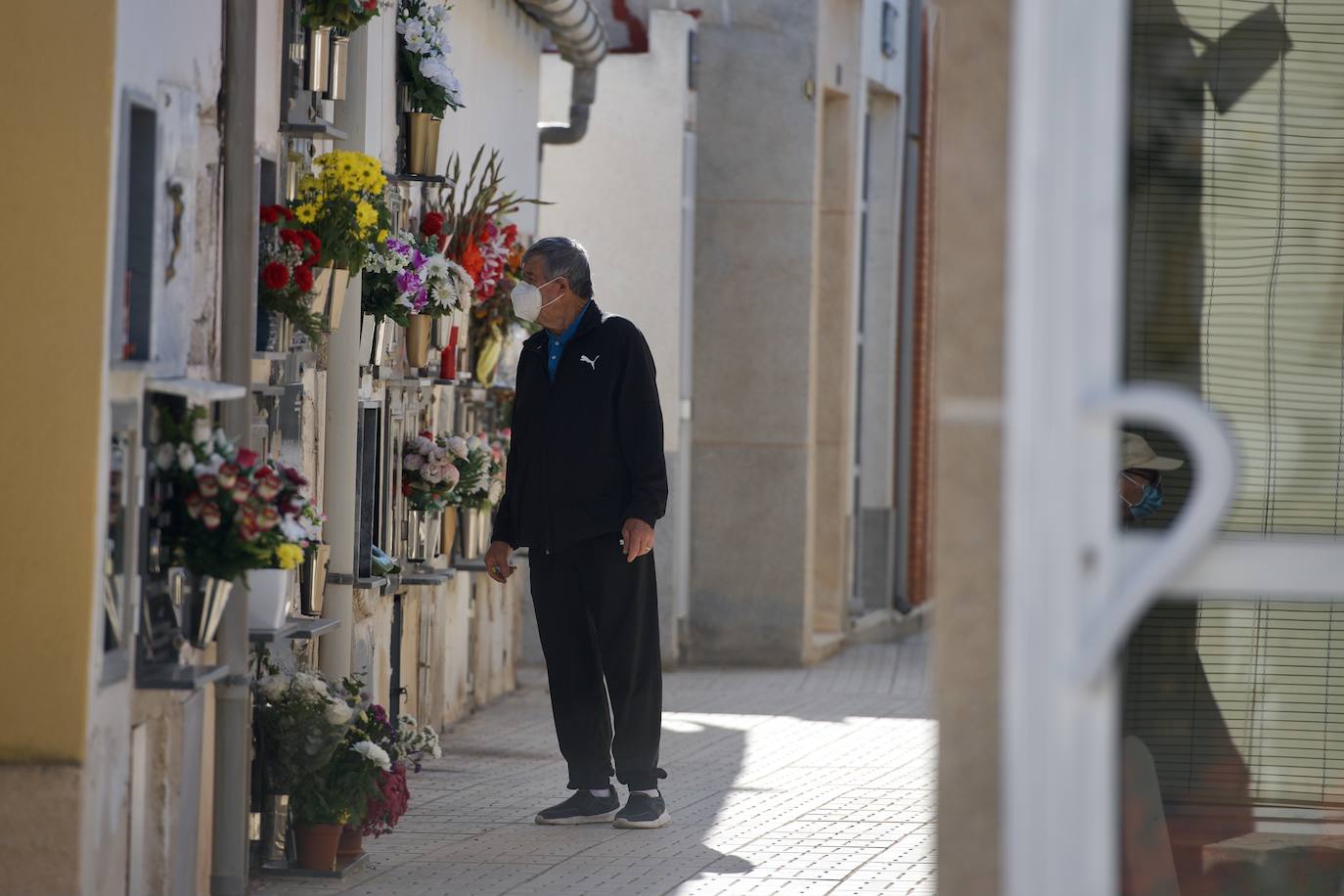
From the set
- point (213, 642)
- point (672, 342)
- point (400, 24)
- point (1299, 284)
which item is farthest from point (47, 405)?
Answer: point (672, 342)

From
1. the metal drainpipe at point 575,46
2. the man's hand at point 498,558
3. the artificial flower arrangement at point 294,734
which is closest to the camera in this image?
the artificial flower arrangement at point 294,734

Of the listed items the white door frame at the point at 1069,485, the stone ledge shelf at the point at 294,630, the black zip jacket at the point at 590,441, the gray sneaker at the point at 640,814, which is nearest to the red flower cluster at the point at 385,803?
the stone ledge shelf at the point at 294,630

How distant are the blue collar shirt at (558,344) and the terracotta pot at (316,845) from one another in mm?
2000

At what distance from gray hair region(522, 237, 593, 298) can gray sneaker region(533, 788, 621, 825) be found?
178 centimetres

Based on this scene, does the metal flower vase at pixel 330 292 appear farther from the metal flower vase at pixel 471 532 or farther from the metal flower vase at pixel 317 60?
the metal flower vase at pixel 471 532

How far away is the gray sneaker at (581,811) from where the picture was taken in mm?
7629

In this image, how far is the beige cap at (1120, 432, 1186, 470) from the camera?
18.5 ft

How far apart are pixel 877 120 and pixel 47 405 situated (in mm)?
11644

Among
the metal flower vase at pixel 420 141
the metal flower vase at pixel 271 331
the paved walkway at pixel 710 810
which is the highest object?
the metal flower vase at pixel 420 141

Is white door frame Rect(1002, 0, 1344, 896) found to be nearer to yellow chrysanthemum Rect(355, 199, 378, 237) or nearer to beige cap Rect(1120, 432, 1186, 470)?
beige cap Rect(1120, 432, 1186, 470)

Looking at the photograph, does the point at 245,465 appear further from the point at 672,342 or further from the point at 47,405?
the point at 672,342

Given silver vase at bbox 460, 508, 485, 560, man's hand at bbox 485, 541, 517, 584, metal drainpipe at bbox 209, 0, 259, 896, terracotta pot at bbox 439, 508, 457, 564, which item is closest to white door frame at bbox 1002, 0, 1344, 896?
metal drainpipe at bbox 209, 0, 259, 896

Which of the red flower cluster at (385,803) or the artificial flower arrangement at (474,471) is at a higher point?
the artificial flower arrangement at (474,471)

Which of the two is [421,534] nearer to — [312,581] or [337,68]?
[312,581]
